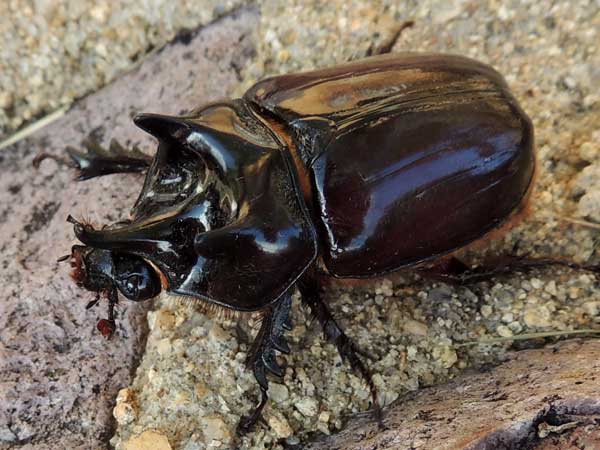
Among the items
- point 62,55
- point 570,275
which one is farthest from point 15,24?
point 570,275

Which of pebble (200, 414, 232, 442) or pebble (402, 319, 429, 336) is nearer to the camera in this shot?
pebble (200, 414, 232, 442)

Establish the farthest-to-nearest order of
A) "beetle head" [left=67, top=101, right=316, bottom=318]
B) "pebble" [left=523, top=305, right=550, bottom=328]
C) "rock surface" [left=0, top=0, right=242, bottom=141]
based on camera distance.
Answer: "rock surface" [left=0, top=0, right=242, bottom=141] < "pebble" [left=523, top=305, right=550, bottom=328] < "beetle head" [left=67, top=101, right=316, bottom=318]

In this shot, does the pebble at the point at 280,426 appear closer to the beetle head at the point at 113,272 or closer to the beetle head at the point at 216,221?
the beetle head at the point at 216,221

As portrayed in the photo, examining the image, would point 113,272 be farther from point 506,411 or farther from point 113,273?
point 506,411

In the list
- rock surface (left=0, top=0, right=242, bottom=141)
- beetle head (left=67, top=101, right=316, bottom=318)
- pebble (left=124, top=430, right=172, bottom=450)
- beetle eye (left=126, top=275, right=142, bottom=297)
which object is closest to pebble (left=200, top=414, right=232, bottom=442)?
pebble (left=124, top=430, right=172, bottom=450)

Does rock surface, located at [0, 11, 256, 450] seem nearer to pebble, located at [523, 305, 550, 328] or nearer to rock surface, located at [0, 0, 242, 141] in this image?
rock surface, located at [0, 0, 242, 141]

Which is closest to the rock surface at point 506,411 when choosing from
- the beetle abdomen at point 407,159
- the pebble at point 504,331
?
the pebble at point 504,331
